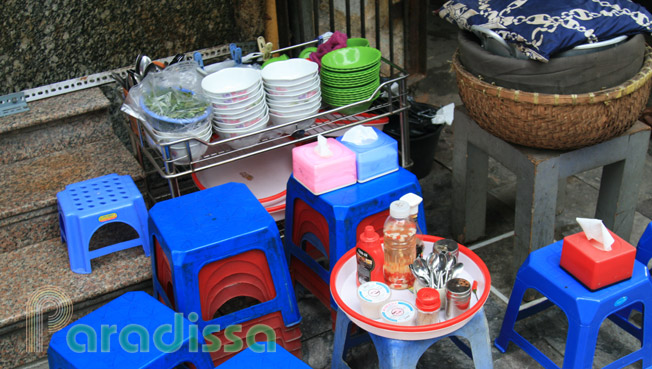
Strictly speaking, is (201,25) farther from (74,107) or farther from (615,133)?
(615,133)

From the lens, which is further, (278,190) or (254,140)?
(278,190)

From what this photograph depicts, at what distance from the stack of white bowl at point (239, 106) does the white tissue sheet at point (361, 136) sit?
16.6 inches

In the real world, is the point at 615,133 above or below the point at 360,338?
above

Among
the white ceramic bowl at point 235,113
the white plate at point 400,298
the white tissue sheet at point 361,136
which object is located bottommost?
the white plate at point 400,298

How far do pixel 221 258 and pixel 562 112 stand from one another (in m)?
1.41

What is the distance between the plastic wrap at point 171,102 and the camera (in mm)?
2723

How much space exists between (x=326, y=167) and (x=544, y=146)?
90cm

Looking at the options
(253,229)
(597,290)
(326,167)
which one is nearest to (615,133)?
(597,290)

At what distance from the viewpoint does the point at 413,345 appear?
7.03 feet

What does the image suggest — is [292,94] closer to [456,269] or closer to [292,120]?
[292,120]

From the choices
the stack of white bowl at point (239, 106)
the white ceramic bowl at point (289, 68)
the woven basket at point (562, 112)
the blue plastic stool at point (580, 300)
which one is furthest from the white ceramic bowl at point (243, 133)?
the blue plastic stool at point (580, 300)

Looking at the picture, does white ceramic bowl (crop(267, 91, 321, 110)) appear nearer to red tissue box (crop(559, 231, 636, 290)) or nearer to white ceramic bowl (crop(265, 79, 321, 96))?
white ceramic bowl (crop(265, 79, 321, 96))

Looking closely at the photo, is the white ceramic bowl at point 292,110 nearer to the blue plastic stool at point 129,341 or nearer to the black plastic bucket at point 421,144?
the black plastic bucket at point 421,144

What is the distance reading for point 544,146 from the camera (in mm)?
2688
